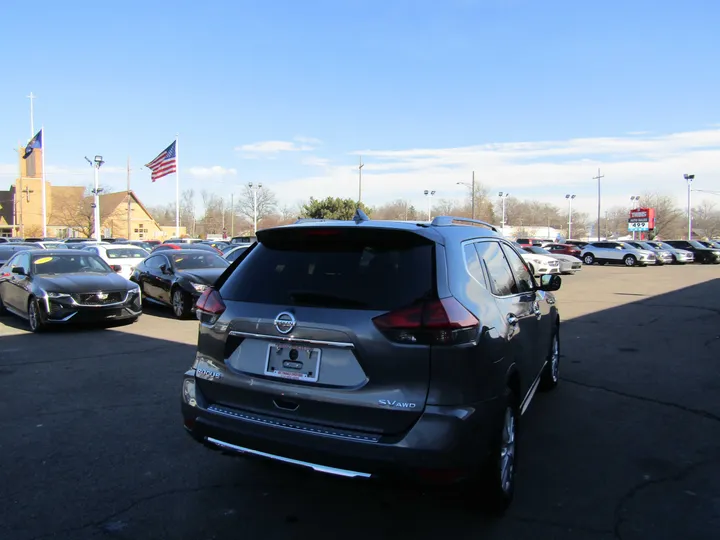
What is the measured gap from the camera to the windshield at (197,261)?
12.0 meters

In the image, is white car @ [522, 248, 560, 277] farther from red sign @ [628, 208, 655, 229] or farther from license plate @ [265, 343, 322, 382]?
red sign @ [628, 208, 655, 229]

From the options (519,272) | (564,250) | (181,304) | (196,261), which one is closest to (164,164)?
(196,261)

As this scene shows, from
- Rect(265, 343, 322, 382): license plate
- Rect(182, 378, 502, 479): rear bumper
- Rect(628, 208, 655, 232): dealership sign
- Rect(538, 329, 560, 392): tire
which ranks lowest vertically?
Rect(538, 329, 560, 392): tire

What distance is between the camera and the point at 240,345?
3070 mm

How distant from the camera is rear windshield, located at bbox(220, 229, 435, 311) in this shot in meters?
2.84

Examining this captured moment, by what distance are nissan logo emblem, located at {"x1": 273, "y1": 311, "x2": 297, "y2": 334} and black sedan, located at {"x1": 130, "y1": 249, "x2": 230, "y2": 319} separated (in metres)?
8.23

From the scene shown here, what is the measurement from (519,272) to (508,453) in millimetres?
1684

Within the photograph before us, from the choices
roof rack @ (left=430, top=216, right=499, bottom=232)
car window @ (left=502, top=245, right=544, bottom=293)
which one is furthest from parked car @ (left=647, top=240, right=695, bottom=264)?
roof rack @ (left=430, top=216, right=499, bottom=232)

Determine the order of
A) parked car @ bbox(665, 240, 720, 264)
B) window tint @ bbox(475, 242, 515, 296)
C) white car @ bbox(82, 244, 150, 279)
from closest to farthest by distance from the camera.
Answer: window tint @ bbox(475, 242, 515, 296) → white car @ bbox(82, 244, 150, 279) → parked car @ bbox(665, 240, 720, 264)

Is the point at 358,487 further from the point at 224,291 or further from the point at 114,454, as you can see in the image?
the point at 114,454

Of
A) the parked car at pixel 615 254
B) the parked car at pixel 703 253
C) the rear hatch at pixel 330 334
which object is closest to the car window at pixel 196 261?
the rear hatch at pixel 330 334

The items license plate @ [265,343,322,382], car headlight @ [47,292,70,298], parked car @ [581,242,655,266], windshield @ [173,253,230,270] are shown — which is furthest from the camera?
parked car @ [581,242,655,266]

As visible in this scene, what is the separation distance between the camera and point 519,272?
176 inches

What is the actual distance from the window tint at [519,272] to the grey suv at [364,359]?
876 mm
